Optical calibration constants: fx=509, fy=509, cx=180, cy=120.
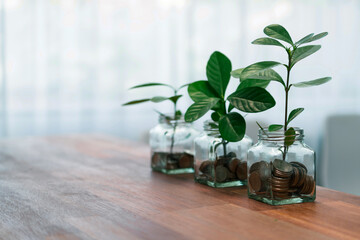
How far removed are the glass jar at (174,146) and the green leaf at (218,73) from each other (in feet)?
0.72

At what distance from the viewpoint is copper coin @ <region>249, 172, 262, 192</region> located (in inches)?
38.3

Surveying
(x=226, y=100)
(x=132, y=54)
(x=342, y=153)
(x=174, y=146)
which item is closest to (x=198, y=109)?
(x=226, y=100)

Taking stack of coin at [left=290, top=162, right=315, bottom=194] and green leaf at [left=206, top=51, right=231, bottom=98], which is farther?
green leaf at [left=206, top=51, right=231, bottom=98]

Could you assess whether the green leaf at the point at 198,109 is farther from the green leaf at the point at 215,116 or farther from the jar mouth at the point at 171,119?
the jar mouth at the point at 171,119

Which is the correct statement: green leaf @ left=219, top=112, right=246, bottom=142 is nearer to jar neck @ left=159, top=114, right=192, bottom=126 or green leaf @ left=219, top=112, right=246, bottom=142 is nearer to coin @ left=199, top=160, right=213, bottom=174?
coin @ left=199, top=160, right=213, bottom=174

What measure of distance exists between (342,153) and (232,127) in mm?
1680

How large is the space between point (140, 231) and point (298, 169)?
0.34 m

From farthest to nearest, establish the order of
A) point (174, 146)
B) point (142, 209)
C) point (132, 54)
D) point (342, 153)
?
1. point (132, 54)
2. point (342, 153)
3. point (174, 146)
4. point (142, 209)

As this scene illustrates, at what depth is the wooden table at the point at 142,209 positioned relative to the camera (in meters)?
0.79

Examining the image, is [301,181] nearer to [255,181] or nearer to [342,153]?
[255,181]

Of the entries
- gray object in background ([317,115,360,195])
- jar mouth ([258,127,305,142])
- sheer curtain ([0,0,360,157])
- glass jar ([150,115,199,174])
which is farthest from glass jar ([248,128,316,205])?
sheer curtain ([0,0,360,157])

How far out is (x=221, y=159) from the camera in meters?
1.11

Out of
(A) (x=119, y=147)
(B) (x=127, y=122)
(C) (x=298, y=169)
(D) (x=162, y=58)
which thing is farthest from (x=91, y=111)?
(C) (x=298, y=169)

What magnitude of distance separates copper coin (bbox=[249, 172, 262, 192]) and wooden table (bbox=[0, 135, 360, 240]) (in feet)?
0.11
